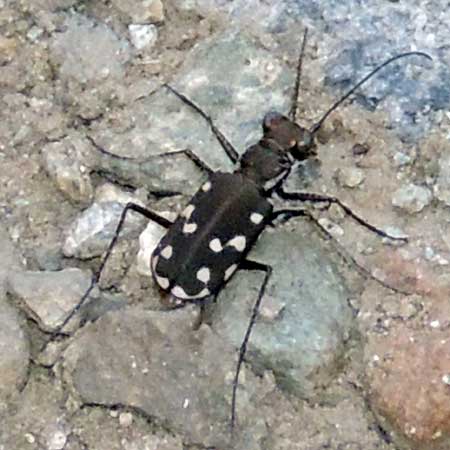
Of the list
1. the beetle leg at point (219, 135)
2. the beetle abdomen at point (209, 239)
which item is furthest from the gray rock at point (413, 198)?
the beetle leg at point (219, 135)

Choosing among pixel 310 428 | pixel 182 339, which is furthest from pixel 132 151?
pixel 310 428

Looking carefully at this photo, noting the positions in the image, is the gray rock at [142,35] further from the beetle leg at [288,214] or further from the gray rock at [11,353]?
the gray rock at [11,353]

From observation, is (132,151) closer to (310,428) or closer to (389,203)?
(389,203)

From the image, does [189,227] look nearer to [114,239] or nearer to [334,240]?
[114,239]

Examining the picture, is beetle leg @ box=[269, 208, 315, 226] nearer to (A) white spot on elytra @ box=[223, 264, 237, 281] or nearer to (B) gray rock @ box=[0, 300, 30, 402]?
(A) white spot on elytra @ box=[223, 264, 237, 281]

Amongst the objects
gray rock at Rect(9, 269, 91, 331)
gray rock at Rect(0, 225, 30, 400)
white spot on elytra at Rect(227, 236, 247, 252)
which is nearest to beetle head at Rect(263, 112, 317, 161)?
white spot on elytra at Rect(227, 236, 247, 252)

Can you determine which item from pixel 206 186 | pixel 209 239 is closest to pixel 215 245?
pixel 209 239
